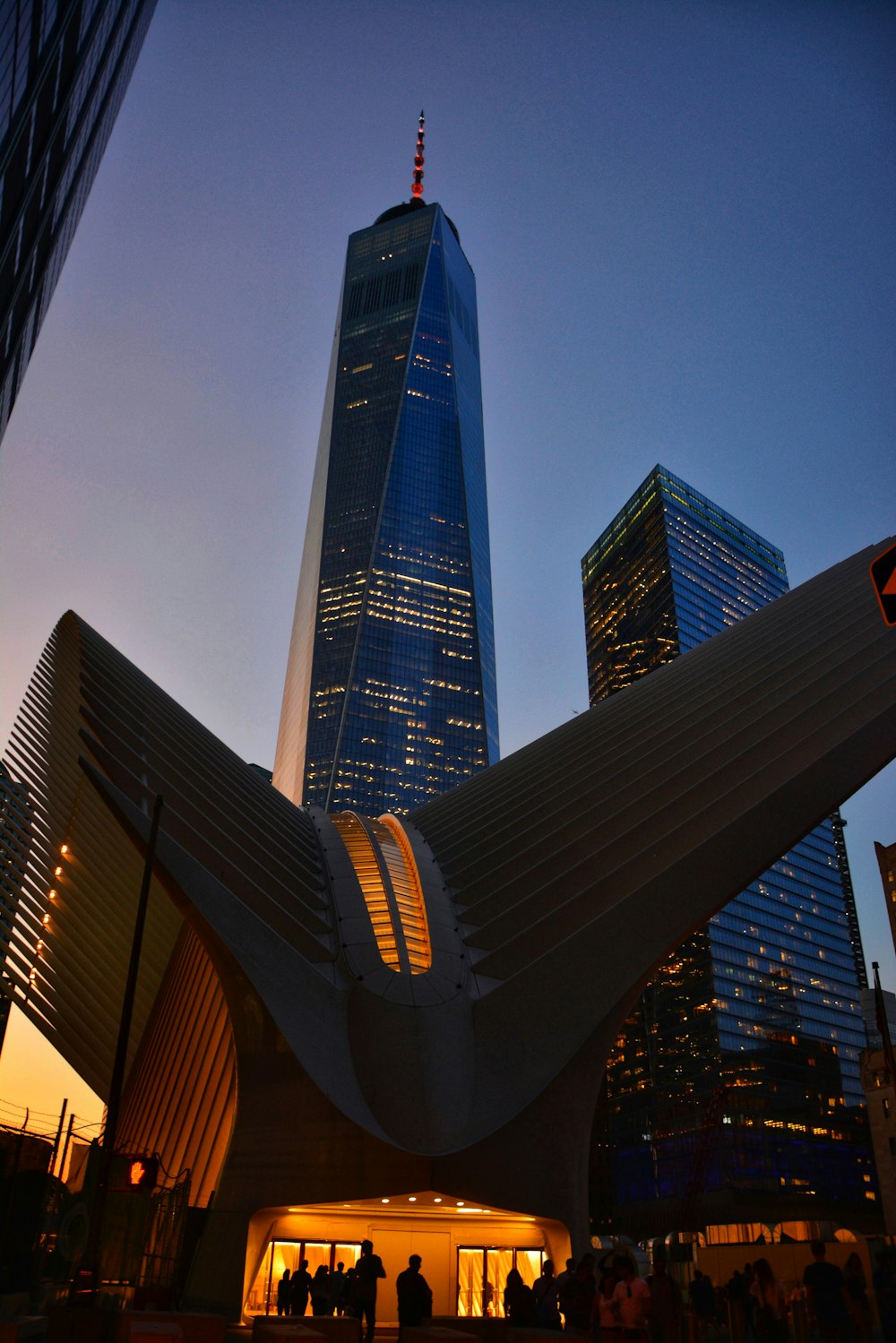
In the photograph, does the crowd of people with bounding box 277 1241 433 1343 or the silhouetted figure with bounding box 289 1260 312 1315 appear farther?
the silhouetted figure with bounding box 289 1260 312 1315

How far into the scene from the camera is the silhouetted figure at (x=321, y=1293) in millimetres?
16531

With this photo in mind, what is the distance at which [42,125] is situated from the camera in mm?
29422

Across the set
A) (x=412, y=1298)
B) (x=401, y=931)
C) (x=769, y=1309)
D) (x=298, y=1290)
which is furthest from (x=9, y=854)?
(x=769, y=1309)

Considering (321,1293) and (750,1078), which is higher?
(750,1078)

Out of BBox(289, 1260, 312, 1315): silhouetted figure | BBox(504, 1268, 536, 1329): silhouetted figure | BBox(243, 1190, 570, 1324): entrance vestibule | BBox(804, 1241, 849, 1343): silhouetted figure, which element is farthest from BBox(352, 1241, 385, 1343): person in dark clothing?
BBox(804, 1241, 849, 1343): silhouetted figure

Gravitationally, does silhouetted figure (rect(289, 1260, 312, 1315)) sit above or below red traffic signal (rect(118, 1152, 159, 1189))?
below

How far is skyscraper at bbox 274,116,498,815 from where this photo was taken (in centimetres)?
13750

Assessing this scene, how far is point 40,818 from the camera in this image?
2936 cm

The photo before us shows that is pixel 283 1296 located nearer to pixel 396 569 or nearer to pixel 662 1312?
pixel 662 1312

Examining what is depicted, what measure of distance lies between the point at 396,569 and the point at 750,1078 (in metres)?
80.8

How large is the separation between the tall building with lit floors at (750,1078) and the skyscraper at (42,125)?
9678cm

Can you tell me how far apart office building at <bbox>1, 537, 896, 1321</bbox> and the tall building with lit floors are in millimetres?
87114

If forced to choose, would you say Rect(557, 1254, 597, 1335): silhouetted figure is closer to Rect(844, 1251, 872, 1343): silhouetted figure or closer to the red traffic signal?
Rect(844, 1251, 872, 1343): silhouetted figure

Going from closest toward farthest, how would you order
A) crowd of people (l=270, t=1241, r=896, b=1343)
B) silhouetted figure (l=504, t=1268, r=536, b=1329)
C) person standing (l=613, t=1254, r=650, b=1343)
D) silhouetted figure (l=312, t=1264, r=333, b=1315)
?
person standing (l=613, t=1254, r=650, b=1343)
crowd of people (l=270, t=1241, r=896, b=1343)
silhouetted figure (l=504, t=1268, r=536, b=1329)
silhouetted figure (l=312, t=1264, r=333, b=1315)
